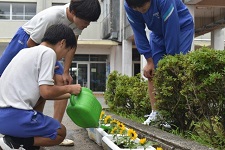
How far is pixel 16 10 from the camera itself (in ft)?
86.6

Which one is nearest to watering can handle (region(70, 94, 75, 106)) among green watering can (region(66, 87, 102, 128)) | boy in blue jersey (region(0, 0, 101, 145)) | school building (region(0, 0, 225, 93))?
green watering can (region(66, 87, 102, 128))

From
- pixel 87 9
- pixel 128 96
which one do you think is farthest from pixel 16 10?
pixel 87 9

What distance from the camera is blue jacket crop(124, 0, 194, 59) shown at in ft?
13.0

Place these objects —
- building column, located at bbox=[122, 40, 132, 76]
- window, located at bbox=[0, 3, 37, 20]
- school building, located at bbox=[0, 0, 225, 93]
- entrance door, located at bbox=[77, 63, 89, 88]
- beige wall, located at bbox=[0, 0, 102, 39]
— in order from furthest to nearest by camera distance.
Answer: window, located at bbox=[0, 3, 37, 20] < entrance door, located at bbox=[77, 63, 89, 88] < beige wall, located at bbox=[0, 0, 102, 39] < school building, located at bbox=[0, 0, 225, 93] < building column, located at bbox=[122, 40, 132, 76]

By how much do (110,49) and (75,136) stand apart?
65.0 feet

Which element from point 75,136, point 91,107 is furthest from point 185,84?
point 75,136

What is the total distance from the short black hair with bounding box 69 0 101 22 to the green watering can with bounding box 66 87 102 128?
750 mm

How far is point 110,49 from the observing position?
24719mm

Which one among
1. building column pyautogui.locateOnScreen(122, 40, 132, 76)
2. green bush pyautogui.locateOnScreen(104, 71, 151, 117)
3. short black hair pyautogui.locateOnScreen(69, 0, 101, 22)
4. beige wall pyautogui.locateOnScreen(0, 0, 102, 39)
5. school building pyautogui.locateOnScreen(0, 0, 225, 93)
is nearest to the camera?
short black hair pyautogui.locateOnScreen(69, 0, 101, 22)

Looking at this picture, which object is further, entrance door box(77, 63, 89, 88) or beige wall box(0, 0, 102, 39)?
entrance door box(77, 63, 89, 88)

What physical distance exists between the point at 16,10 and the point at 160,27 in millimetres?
23651

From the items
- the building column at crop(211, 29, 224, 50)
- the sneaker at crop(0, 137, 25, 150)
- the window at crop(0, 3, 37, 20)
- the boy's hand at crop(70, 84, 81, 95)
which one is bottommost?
the sneaker at crop(0, 137, 25, 150)

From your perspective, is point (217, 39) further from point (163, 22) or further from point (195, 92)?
point (195, 92)

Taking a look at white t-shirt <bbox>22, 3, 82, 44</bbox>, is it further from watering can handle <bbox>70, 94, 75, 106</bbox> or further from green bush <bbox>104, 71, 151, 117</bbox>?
green bush <bbox>104, 71, 151, 117</bbox>
